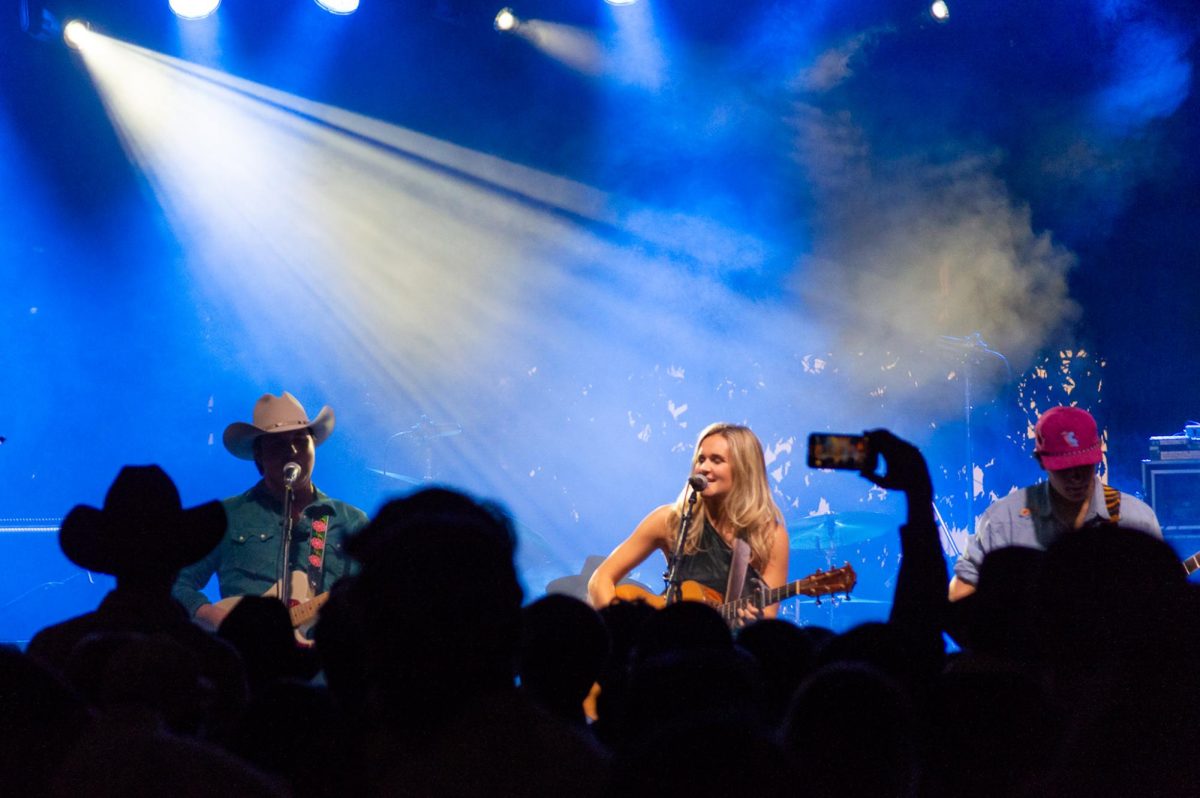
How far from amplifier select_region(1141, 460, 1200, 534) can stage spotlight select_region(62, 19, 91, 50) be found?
366 inches

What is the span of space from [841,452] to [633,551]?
9.06ft

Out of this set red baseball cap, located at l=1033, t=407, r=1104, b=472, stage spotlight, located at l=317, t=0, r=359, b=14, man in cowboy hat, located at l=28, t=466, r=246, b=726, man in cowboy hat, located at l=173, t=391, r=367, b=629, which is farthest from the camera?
stage spotlight, located at l=317, t=0, r=359, b=14

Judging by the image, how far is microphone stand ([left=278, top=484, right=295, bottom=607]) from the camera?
14.8ft

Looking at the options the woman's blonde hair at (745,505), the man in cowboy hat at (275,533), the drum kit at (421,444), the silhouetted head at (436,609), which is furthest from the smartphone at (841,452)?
the drum kit at (421,444)

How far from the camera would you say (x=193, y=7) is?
28.6 ft

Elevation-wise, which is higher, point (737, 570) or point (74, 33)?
point (74, 33)

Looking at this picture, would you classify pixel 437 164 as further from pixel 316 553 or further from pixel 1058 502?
Result: pixel 1058 502

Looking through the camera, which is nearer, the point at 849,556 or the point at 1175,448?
the point at 1175,448

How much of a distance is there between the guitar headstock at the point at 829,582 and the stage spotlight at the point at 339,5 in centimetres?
676

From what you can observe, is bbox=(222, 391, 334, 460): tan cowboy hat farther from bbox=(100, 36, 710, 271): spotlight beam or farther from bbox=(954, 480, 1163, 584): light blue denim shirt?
bbox=(100, 36, 710, 271): spotlight beam

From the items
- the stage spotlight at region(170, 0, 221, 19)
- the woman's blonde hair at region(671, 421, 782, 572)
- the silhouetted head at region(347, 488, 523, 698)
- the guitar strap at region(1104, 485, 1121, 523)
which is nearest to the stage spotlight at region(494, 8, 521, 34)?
the stage spotlight at region(170, 0, 221, 19)

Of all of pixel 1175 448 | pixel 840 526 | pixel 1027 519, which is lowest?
pixel 1027 519

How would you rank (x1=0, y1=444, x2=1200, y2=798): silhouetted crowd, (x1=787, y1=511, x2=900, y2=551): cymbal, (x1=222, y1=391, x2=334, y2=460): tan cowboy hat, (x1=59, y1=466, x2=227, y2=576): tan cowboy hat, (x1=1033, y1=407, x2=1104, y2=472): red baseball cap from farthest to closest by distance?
1. (x1=787, y1=511, x2=900, y2=551): cymbal
2. (x1=222, y1=391, x2=334, y2=460): tan cowboy hat
3. (x1=1033, y1=407, x2=1104, y2=472): red baseball cap
4. (x1=59, y1=466, x2=227, y2=576): tan cowboy hat
5. (x1=0, y1=444, x2=1200, y2=798): silhouetted crowd

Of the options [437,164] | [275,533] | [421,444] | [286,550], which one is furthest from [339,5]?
[286,550]
